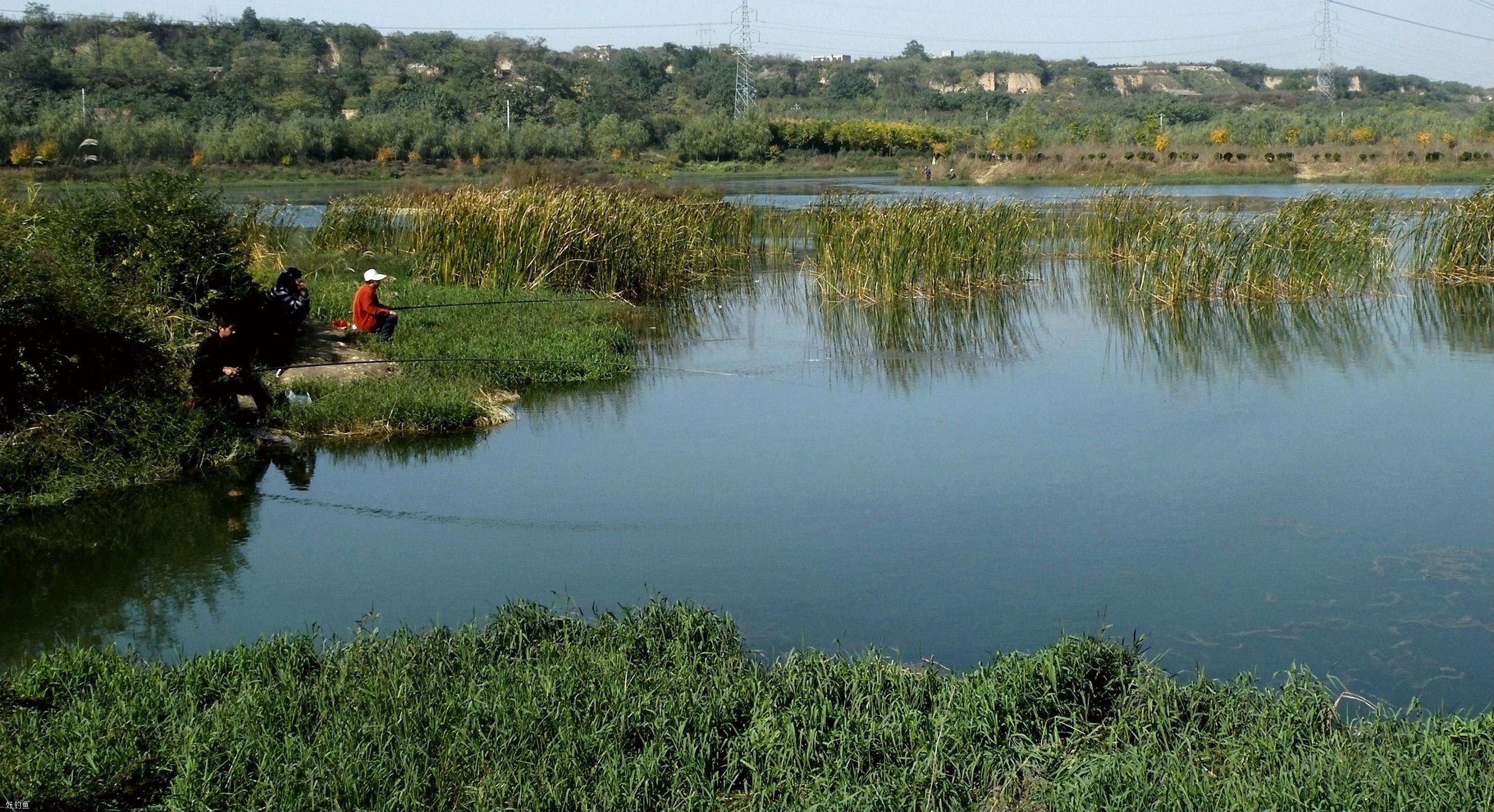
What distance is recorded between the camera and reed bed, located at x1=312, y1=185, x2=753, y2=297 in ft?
60.7

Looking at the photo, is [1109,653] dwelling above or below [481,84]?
below

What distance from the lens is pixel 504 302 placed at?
53.6ft

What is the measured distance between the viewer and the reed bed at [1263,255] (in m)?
18.4

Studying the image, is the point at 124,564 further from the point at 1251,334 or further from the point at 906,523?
the point at 1251,334

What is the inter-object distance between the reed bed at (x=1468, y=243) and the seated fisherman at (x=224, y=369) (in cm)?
1758

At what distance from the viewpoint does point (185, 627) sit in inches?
269

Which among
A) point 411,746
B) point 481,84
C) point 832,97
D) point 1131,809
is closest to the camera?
point 1131,809

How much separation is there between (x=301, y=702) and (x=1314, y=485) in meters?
7.20

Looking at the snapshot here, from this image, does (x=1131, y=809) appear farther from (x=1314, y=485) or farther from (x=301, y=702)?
(x=1314, y=485)

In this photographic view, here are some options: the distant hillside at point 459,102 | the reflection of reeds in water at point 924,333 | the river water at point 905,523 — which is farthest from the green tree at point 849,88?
the river water at point 905,523

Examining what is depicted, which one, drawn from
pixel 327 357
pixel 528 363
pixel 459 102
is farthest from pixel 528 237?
pixel 459 102

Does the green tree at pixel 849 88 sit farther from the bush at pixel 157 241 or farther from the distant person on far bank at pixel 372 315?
the bush at pixel 157 241

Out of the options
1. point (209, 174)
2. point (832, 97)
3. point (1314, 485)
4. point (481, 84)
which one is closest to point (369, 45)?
point (481, 84)

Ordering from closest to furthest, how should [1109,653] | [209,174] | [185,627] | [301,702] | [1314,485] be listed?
1. [301,702]
2. [1109,653]
3. [185,627]
4. [1314,485]
5. [209,174]
